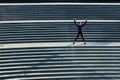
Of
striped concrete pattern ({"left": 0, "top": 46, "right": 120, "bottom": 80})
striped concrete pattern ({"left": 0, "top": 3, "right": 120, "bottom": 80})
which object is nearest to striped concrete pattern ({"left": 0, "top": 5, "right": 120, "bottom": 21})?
striped concrete pattern ({"left": 0, "top": 3, "right": 120, "bottom": 80})

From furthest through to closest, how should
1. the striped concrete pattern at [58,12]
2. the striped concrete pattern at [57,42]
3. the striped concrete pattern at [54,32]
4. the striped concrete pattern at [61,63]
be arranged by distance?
1. the striped concrete pattern at [58,12]
2. the striped concrete pattern at [54,32]
3. the striped concrete pattern at [57,42]
4. the striped concrete pattern at [61,63]

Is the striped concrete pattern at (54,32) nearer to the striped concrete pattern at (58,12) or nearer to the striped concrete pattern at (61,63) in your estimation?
the striped concrete pattern at (58,12)

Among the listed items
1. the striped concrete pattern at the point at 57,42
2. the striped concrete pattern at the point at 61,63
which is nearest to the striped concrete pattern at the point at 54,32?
the striped concrete pattern at the point at 57,42

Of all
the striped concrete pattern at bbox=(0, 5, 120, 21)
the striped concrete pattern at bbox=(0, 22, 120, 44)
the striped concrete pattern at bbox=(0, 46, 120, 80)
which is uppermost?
the striped concrete pattern at bbox=(0, 5, 120, 21)

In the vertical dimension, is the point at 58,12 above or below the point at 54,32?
above

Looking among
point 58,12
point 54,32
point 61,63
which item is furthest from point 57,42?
point 58,12

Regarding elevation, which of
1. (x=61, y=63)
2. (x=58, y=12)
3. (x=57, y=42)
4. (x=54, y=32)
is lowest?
(x=61, y=63)

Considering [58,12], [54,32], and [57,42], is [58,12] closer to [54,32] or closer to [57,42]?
[54,32]

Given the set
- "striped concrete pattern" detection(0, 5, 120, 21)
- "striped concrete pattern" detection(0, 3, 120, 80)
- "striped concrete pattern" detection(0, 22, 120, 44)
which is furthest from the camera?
"striped concrete pattern" detection(0, 5, 120, 21)

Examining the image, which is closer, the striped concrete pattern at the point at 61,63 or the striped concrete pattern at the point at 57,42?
the striped concrete pattern at the point at 61,63

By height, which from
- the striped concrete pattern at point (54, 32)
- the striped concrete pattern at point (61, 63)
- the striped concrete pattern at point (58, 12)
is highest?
the striped concrete pattern at point (58, 12)

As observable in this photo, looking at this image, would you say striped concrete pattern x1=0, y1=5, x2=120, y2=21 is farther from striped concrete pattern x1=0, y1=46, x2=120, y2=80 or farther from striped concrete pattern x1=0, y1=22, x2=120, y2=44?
striped concrete pattern x1=0, y1=46, x2=120, y2=80

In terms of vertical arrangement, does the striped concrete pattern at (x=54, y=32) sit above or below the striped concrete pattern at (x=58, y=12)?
below

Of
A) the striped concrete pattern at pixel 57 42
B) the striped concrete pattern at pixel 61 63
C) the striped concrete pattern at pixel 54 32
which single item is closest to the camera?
the striped concrete pattern at pixel 61 63
